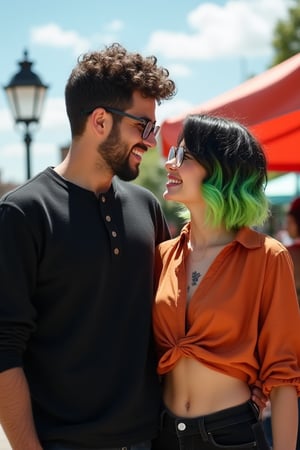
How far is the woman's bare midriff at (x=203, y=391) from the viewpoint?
2850 mm

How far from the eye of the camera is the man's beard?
2990mm

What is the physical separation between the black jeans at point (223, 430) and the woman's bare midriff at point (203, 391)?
0.03 meters

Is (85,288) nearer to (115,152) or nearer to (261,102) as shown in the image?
(115,152)

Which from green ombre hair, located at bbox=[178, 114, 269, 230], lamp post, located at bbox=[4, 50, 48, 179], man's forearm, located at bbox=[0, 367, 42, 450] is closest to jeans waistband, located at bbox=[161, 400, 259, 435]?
man's forearm, located at bbox=[0, 367, 42, 450]

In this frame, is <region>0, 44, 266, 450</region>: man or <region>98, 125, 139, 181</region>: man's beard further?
A: <region>98, 125, 139, 181</region>: man's beard

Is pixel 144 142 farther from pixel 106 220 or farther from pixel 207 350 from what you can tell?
pixel 207 350

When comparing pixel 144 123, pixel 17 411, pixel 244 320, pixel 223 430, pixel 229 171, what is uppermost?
pixel 144 123

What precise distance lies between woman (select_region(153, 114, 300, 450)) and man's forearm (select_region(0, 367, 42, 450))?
52 cm

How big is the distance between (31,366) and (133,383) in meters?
0.36

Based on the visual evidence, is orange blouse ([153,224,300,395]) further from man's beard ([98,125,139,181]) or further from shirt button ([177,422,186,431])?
man's beard ([98,125,139,181])

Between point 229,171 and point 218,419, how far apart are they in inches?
35.6

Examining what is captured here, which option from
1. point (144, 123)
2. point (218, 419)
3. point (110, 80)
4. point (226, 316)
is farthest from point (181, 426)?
point (110, 80)

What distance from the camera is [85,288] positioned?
2.76 meters

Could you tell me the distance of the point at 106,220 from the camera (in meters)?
2.91
